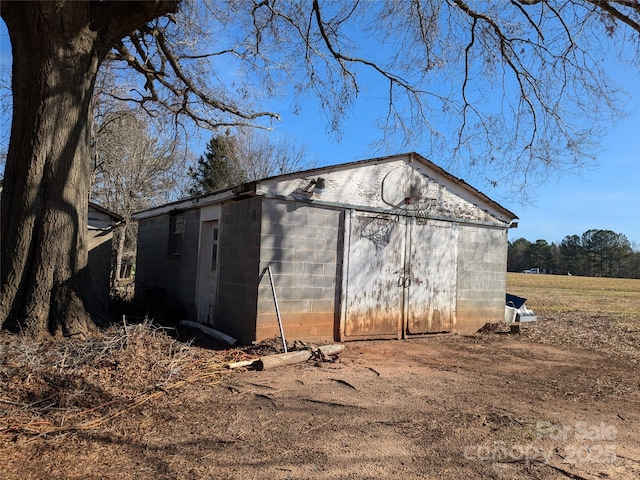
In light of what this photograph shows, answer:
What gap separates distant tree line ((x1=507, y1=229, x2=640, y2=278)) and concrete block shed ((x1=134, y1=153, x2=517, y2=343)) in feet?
278

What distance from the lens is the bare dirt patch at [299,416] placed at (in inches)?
135

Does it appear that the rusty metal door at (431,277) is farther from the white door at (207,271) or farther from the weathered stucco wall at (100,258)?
the weathered stucco wall at (100,258)

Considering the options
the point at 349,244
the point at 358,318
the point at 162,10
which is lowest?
the point at 358,318

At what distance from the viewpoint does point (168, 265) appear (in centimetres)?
1106

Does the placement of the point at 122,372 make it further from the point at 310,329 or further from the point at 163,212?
the point at 163,212

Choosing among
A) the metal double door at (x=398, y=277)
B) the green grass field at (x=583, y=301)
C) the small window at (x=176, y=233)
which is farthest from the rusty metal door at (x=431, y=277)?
the green grass field at (x=583, y=301)

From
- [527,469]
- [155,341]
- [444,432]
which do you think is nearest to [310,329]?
[155,341]

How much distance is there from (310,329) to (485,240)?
16.5ft

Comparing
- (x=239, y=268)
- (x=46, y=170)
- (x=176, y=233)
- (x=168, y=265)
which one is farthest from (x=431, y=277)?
(x=46, y=170)

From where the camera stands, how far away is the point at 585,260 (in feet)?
273

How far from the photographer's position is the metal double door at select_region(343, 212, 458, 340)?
8562mm

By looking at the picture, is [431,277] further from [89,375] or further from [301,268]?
[89,375]

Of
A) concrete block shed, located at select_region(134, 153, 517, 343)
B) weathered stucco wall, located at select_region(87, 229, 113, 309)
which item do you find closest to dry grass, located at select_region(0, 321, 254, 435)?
concrete block shed, located at select_region(134, 153, 517, 343)

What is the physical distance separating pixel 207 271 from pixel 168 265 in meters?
2.24
